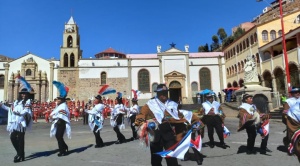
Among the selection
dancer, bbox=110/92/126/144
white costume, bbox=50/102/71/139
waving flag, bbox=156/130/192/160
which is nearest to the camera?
waving flag, bbox=156/130/192/160

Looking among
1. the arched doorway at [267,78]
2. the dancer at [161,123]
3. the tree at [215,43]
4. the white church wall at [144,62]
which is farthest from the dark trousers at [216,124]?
the tree at [215,43]

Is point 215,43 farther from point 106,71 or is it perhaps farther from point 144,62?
point 106,71

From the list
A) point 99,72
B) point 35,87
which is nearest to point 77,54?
point 99,72

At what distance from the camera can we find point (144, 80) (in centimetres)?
4384

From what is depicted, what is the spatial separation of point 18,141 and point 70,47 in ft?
128

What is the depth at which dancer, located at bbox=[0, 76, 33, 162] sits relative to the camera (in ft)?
23.1

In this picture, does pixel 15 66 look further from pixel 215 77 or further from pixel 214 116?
pixel 214 116

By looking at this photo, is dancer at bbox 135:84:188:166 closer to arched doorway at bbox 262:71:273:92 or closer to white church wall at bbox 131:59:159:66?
arched doorway at bbox 262:71:273:92

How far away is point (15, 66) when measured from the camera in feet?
144

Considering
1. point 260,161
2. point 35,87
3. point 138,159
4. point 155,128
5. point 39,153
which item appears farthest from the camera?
point 35,87

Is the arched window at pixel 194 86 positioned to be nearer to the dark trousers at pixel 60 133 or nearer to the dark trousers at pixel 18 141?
the dark trousers at pixel 60 133

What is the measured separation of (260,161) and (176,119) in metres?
2.83

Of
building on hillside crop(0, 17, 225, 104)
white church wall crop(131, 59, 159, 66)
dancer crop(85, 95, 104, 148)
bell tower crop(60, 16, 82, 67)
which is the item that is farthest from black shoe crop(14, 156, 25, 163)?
bell tower crop(60, 16, 82, 67)

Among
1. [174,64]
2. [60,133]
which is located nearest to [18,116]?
[60,133]
